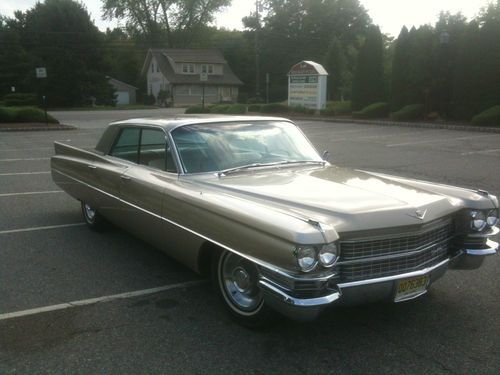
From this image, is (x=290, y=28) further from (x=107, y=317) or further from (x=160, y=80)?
(x=107, y=317)

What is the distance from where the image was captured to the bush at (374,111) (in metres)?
26.7

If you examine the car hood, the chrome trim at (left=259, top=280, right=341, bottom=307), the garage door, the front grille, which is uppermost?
the car hood

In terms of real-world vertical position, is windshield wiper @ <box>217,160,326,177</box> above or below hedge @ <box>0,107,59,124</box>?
above

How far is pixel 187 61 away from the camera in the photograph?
61.3 m

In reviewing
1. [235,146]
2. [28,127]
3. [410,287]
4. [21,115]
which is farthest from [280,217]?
[21,115]

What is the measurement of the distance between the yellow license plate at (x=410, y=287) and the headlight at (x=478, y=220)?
71 cm

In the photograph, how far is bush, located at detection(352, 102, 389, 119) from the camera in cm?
2672

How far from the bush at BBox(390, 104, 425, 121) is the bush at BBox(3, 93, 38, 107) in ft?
120

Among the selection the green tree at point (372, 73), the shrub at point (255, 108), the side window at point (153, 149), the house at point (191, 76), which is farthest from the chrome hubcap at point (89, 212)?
the house at point (191, 76)

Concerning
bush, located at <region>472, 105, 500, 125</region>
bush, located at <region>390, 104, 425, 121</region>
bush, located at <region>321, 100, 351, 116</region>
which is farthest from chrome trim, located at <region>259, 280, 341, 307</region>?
bush, located at <region>321, 100, 351, 116</region>

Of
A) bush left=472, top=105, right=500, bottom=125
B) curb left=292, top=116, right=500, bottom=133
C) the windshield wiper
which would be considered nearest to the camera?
the windshield wiper

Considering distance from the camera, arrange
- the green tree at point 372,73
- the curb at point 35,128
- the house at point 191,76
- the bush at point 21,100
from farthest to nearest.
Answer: the house at point 191,76 → the bush at point 21,100 → the green tree at point 372,73 → the curb at point 35,128

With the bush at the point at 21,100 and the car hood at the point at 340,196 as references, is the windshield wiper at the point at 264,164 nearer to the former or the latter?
the car hood at the point at 340,196

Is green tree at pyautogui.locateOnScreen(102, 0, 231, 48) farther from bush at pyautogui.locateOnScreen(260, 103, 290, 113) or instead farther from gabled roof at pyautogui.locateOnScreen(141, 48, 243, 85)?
bush at pyautogui.locateOnScreen(260, 103, 290, 113)
